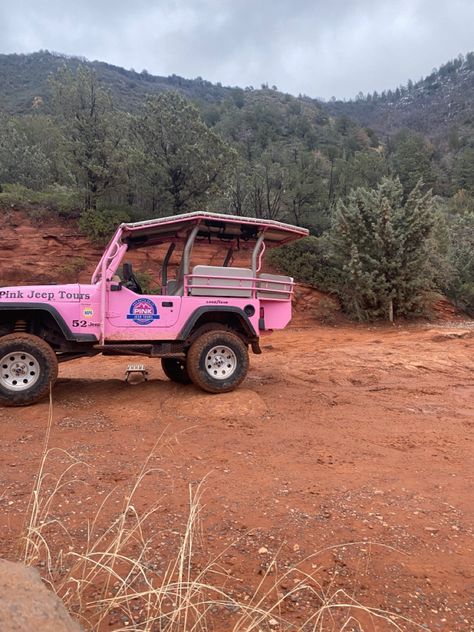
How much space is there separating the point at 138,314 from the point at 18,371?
164 cm

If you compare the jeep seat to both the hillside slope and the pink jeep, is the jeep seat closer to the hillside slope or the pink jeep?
the pink jeep

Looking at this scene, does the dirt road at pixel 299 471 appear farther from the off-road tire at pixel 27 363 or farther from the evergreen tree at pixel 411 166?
the evergreen tree at pixel 411 166

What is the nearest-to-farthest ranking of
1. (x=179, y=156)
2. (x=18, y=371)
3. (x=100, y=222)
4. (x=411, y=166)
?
(x=18, y=371) < (x=100, y=222) < (x=179, y=156) < (x=411, y=166)

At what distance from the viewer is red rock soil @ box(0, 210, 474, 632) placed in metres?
2.45

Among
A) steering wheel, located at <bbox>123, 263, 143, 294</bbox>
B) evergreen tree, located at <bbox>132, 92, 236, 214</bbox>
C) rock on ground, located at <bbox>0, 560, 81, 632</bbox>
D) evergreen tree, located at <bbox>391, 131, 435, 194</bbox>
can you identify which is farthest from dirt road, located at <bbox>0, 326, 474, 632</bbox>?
evergreen tree, located at <bbox>391, 131, 435, 194</bbox>

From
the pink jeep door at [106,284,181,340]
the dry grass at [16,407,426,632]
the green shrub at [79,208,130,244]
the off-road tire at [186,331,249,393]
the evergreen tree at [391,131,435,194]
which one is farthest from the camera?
the evergreen tree at [391,131,435,194]

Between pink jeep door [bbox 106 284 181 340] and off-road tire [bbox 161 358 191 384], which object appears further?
off-road tire [bbox 161 358 191 384]

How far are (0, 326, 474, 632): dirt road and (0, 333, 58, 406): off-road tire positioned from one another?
164 mm

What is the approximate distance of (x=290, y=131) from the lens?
5359 cm

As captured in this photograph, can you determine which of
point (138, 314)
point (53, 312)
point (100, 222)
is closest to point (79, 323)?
point (53, 312)

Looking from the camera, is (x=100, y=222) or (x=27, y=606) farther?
(x=100, y=222)

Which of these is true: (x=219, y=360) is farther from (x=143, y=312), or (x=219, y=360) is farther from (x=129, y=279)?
(x=129, y=279)

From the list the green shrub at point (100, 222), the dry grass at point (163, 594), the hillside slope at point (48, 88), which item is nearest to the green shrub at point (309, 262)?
the green shrub at point (100, 222)

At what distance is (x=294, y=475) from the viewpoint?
Answer: 378 cm
